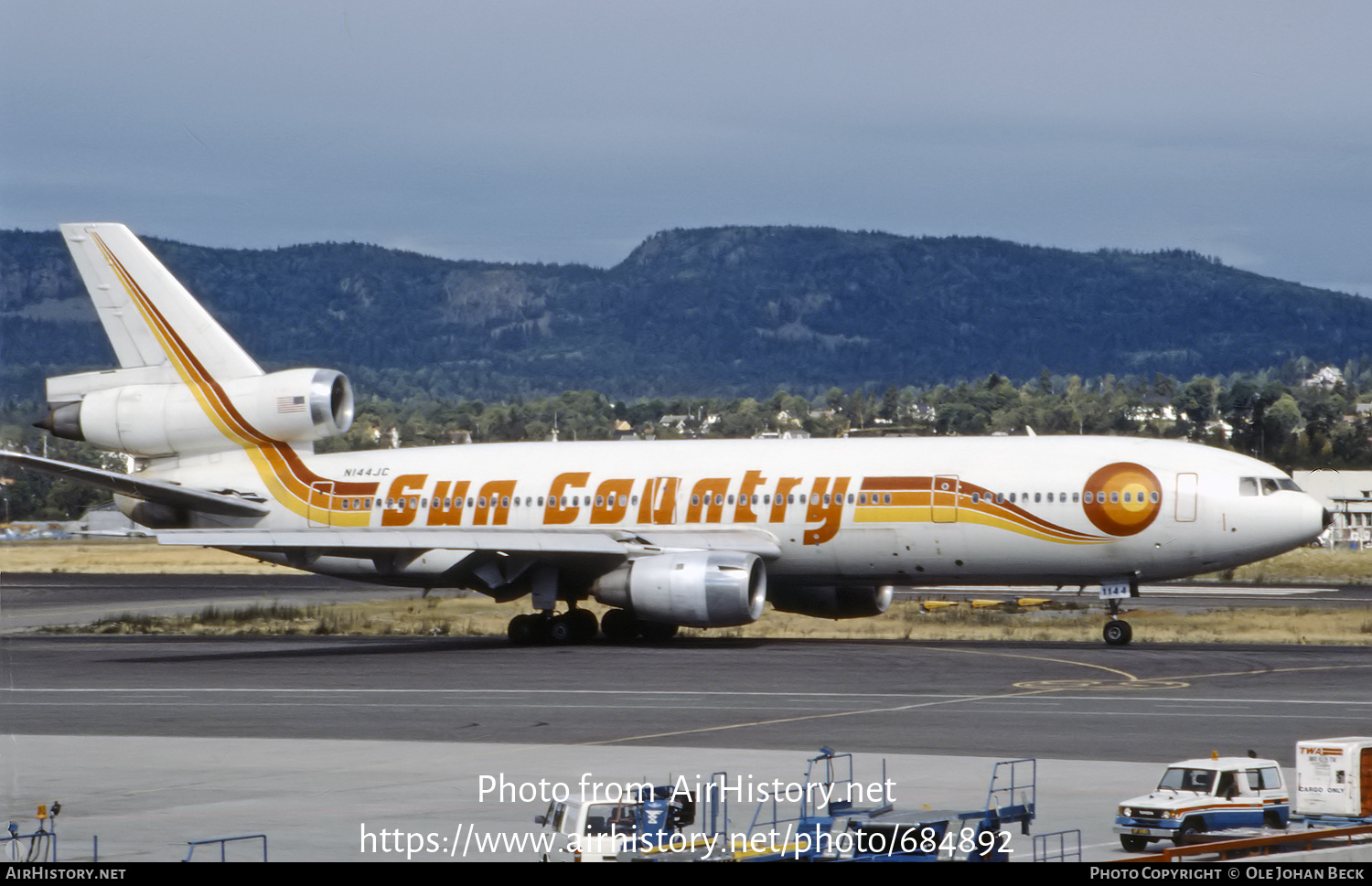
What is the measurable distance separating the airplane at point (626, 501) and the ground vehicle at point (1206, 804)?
21.8m

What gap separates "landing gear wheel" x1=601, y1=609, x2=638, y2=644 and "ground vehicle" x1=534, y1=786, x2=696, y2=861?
27793mm

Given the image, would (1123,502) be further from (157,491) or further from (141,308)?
(141,308)

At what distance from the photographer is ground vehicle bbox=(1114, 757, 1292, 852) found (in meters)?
16.1

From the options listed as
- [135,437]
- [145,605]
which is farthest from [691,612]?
[145,605]

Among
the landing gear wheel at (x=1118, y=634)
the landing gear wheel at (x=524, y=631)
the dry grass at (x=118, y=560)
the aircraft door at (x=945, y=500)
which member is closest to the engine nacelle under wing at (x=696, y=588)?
the landing gear wheel at (x=524, y=631)

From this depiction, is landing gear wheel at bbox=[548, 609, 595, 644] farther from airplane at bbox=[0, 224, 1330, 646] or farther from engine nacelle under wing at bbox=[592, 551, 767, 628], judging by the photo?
engine nacelle under wing at bbox=[592, 551, 767, 628]

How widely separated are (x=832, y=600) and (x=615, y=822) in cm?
2921

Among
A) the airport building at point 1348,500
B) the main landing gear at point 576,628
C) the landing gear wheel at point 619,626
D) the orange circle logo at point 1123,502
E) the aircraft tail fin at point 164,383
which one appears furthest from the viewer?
the airport building at point 1348,500

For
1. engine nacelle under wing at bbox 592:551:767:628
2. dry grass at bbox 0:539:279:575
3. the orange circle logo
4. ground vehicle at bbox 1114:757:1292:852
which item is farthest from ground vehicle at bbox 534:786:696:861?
dry grass at bbox 0:539:279:575

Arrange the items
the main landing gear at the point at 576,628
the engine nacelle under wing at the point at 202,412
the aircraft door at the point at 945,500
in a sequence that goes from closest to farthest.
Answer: the aircraft door at the point at 945,500, the main landing gear at the point at 576,628, the engine nacelle under wing at the point at 202,412

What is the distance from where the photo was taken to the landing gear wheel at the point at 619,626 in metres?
44.1

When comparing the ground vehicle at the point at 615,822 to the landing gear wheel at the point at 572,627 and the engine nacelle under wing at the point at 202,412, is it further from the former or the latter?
the engine nacelle under wing at the point at 202,412
